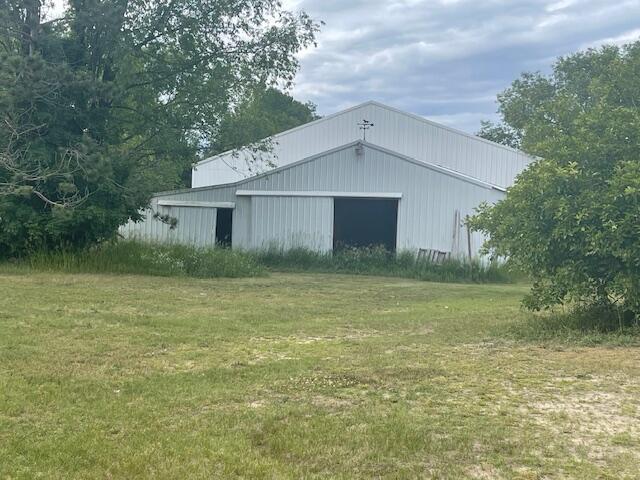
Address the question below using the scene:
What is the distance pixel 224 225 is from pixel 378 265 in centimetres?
525

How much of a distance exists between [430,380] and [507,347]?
1864 mm

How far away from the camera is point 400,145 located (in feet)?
86.4

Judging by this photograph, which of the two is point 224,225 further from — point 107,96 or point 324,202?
point 107,96

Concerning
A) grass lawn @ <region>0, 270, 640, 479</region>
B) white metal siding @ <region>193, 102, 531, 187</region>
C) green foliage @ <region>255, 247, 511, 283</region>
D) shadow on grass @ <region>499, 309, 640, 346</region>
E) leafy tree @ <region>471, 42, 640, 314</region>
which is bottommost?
grass lawn @ <region>0, 270, 640, 479</region>

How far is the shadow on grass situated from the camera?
6.92 meters

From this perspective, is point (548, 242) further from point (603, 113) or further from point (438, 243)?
point (438, 243)

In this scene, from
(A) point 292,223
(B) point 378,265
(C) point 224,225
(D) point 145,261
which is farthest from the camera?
(C) point 224,225

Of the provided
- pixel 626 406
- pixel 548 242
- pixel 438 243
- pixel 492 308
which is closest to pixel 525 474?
pixel 626 406

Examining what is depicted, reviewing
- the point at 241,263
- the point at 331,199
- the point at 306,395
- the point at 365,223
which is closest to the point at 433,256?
the point at 331,199

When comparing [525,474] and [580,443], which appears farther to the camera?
[580,443]

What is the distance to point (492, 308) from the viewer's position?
32.4 ft

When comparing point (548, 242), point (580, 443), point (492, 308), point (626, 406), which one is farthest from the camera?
point (492, 308)

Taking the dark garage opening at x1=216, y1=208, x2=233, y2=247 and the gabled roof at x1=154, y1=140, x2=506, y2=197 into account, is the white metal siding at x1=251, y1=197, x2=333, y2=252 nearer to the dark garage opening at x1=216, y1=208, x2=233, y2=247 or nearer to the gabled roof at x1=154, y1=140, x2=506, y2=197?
the gabled roof at x1=154, y1=140, x2=506, y2=197

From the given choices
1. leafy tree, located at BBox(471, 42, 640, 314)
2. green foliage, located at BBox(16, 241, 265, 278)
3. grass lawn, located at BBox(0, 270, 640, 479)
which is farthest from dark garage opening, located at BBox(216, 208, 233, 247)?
leafy tree, located at BBox(471, 42, 640, 314)
